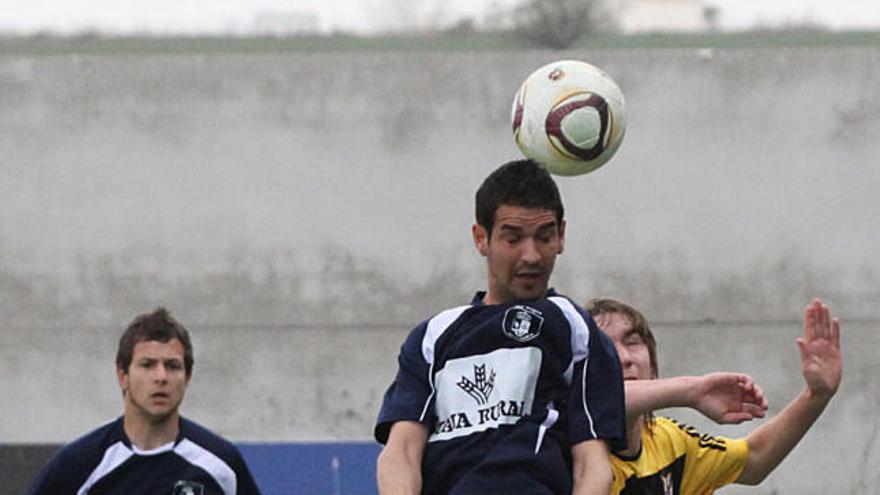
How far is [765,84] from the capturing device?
47.2ft

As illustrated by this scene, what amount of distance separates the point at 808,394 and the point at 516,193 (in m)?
1.12

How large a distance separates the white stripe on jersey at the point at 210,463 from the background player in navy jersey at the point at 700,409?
1.53m

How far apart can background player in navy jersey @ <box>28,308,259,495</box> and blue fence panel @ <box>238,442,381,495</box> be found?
483 centimetres

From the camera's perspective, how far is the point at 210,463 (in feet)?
18.0

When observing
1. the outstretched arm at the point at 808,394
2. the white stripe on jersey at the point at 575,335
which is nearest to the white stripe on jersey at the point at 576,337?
the white stripe on jersey at the point at 575,335

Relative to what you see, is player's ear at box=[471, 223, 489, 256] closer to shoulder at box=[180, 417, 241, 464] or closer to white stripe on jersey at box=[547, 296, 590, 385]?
white stripe on jersey at box=[547, 296, 590, 385]

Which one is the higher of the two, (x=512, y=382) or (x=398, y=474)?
(x=512, y=382)

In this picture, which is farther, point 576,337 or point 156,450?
point 156,450

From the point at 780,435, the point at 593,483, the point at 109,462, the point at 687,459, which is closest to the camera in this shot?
the point at 593,483

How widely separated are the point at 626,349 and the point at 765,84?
10.3 m

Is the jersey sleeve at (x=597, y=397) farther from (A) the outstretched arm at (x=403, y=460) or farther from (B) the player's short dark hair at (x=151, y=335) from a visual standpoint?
(B) the player's short dark hair at (x=151, y=335)

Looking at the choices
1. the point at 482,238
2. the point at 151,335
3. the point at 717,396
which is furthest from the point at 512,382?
the point at 151,335

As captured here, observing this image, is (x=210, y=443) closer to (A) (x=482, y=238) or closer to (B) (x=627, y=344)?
(B) (x=627, y=344)

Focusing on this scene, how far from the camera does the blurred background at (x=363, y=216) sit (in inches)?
566
